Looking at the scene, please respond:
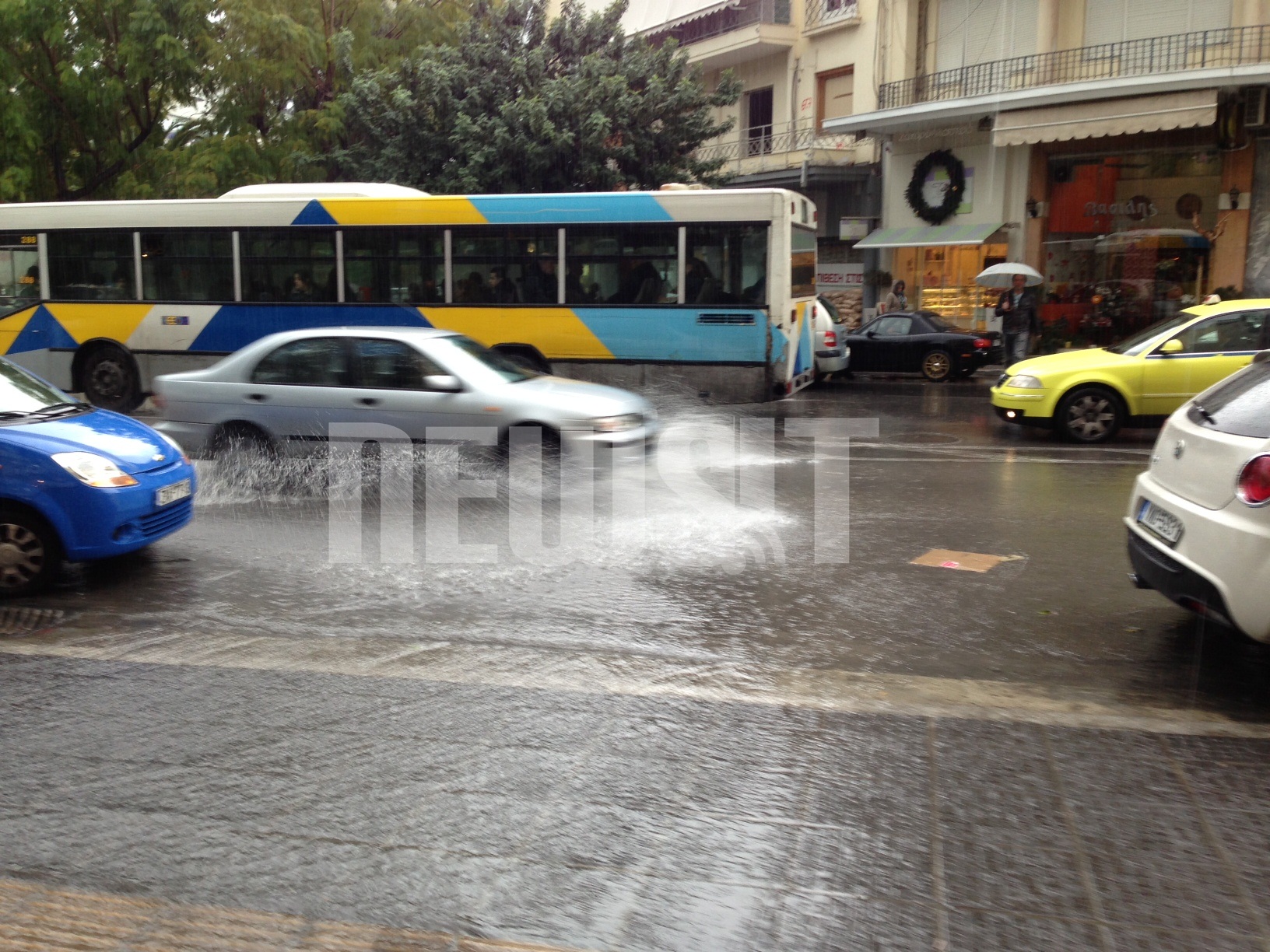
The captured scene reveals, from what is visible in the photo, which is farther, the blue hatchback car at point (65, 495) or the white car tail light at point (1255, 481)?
the blue hatchback car at point (65, 495)

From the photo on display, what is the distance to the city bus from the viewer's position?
13.9 meters

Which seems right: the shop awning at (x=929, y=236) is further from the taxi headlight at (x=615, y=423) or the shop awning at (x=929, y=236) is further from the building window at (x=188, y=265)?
the taxi headlight at (x=615, y=423)

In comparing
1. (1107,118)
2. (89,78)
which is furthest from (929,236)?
(89,78)

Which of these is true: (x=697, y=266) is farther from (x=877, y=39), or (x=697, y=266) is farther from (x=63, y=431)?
(x=877, y=39)

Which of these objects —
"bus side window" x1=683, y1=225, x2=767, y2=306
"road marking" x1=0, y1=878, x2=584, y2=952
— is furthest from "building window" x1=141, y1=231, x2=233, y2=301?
"road marking" x1=0, y1=878, x2=584, y2=952

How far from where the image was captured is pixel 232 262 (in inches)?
592

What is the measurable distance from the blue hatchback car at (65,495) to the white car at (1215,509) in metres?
5.53

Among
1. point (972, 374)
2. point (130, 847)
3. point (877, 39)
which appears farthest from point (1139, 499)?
point (877, 39)

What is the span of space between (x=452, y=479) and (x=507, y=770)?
5819 mm

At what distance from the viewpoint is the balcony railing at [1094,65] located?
21.1 meters

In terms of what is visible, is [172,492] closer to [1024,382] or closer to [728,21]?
[1024,382]

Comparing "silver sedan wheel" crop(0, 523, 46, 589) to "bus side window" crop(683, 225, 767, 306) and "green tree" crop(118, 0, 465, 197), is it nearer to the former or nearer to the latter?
"bus side window" crop(683, 225, 767, 306)

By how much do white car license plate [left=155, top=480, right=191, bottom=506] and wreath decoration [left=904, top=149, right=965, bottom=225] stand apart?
877 inches

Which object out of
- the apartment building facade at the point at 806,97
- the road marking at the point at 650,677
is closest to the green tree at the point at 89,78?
the apartment building facade at the point at 806,97
